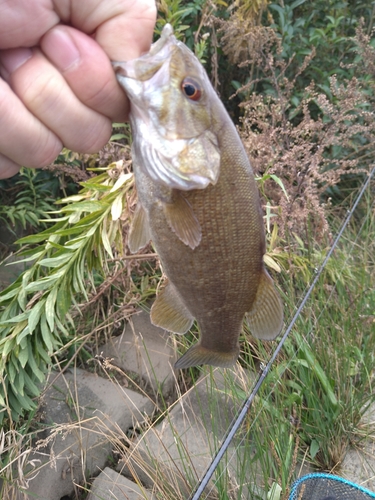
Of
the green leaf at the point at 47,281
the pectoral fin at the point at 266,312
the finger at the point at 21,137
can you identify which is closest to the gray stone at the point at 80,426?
the green leaf at the point at 47,281

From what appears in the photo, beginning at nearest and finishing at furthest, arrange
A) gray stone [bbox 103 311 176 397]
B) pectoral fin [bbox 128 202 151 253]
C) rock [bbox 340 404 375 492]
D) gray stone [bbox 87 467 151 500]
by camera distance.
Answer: pectoral fin [bbox 128 202 151 253] → gray stone [bbox 87 467 151 500] → rock [bbox 340 404 375 492] → gray stone [bbox 103 311 176 397]

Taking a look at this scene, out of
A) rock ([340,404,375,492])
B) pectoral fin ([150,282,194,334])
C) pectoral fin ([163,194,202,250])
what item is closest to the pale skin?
pectoral fin ([163,194,202,250])

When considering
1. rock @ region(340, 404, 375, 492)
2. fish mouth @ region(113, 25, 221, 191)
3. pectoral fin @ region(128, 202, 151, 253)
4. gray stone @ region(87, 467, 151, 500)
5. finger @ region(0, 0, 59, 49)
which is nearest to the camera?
finger @ region(0, 0, 59, 49)

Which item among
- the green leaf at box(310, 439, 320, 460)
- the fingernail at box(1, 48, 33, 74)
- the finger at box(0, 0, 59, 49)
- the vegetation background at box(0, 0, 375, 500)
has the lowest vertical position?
the green leaf at box(310, 439, 320, 460)

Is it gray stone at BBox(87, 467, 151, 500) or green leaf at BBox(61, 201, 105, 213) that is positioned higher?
green leaf at BBox(61, 201, 105, 213)

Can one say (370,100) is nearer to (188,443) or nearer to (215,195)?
(188,443)

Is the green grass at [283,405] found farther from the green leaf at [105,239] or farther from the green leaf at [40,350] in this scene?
the green leaf at [105,239]

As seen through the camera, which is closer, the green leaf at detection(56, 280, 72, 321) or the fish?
the fish

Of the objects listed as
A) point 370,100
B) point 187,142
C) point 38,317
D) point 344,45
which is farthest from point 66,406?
point 344,45

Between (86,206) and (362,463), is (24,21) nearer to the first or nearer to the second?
(86,206)

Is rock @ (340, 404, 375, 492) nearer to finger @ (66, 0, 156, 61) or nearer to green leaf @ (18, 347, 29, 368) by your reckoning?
green leaf @ (18, 347, 29, 368)
